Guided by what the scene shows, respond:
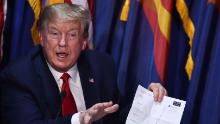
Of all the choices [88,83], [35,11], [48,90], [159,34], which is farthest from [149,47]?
[48,90]

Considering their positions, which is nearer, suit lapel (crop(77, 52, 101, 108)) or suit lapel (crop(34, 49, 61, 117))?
suit lapel (crop(34, 49, 61, 117))

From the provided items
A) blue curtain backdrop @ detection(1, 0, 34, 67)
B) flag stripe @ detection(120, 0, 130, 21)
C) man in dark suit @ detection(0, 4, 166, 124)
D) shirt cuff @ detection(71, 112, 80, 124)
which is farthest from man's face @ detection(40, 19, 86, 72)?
flag stripe @ detection(120, 0, 130, 21)

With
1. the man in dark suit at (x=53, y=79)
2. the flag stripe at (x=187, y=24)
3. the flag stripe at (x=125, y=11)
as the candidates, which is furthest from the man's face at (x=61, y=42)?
the flag stripe at (x=187, y=24)

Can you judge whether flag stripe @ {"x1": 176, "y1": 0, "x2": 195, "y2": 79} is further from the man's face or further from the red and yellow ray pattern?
the man's face

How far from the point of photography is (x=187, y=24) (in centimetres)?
237

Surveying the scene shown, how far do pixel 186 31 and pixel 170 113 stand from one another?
30.1 inches

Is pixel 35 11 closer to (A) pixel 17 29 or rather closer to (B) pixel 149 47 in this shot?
(A) pixel 17 29

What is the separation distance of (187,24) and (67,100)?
2.90 feet

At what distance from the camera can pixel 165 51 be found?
2.36m

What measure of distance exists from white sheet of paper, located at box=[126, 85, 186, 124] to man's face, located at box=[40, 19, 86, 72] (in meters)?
0.35

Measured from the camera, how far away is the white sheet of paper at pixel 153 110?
1738 millimetres

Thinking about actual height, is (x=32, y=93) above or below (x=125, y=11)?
below

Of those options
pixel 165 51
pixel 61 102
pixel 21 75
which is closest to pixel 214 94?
pixel 165 51

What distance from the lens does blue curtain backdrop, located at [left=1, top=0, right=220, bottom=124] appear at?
89.7 inches
